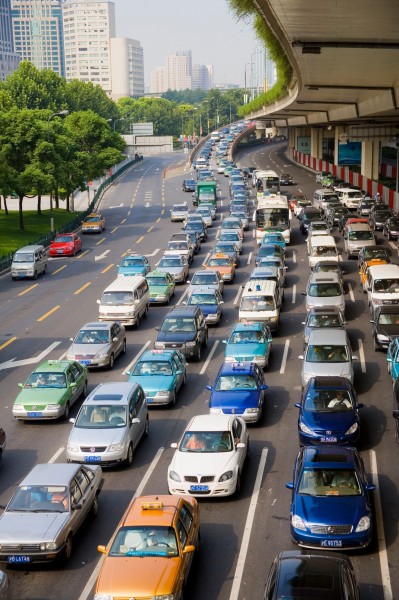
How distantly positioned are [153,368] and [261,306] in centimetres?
946

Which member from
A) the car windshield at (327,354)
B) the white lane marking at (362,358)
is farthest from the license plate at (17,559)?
the white lane marking at (362,358)

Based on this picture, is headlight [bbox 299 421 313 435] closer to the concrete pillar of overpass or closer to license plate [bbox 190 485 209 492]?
license plate [bbox 190 485 209 492]

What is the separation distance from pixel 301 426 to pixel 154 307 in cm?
2105

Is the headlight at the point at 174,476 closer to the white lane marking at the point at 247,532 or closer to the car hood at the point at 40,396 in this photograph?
the white lane marking at the point at 247,532

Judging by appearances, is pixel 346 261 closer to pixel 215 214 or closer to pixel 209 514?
pixel 215 214

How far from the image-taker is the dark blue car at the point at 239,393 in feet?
86.4

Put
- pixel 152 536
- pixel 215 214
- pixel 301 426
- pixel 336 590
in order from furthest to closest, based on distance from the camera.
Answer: pixel 215 214, pixel 301 426, pixel 152 536, pixel 336 590

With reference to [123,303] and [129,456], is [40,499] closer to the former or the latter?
[129,456]

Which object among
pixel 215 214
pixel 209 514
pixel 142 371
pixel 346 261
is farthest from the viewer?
pixel 215 214

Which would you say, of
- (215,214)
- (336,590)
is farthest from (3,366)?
(215,214)

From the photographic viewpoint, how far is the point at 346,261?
54.3 metres

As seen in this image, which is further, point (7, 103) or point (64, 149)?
point (7, 103)

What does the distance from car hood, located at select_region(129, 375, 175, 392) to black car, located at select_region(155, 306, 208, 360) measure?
184 inches

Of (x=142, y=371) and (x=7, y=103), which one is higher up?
(x=7, y=103)
